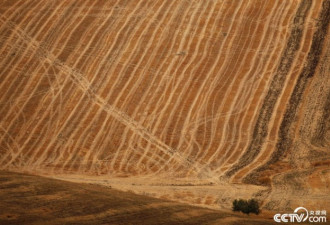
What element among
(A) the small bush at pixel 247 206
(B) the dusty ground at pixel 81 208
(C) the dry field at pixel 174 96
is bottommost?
(A) the small bush at pixel 247 206

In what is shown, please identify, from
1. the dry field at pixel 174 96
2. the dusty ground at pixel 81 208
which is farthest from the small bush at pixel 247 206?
the dusty ground at pixel 81 208

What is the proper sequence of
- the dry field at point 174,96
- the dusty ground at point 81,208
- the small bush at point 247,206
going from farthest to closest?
the dry field at point 174,96, the small bush at point 247,206, the dusty ground at point 81,208

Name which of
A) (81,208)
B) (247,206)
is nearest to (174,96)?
(247,206)

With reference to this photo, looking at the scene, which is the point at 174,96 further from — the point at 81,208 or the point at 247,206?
the point at 81,208

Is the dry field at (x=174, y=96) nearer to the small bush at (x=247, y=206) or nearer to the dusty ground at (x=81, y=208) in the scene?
the small bush at (x=247, y=206)

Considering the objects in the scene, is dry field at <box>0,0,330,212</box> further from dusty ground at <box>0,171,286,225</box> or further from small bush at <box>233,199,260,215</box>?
dusty ground at <box>0,171,286,225</box>

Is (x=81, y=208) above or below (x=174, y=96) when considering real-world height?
below
